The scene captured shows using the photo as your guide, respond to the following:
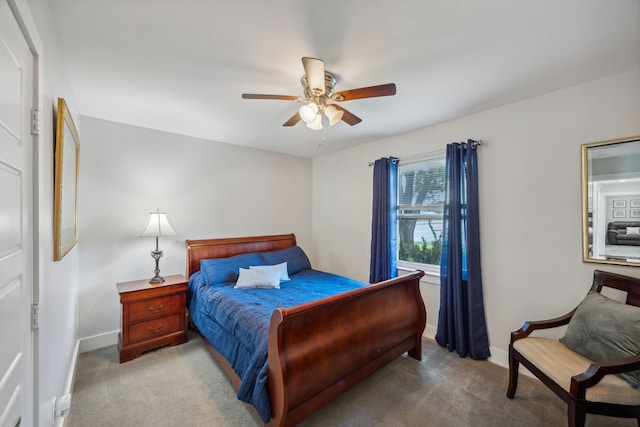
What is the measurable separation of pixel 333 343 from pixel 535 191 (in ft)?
7.14

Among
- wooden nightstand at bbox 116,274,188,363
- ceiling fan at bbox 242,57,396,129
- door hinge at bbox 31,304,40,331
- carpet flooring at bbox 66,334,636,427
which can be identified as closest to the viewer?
door hinge at bbox 31,304,40,331

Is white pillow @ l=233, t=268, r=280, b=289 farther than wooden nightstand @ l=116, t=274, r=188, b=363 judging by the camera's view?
Yes

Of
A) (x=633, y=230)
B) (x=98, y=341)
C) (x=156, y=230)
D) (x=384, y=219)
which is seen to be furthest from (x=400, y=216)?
(x=98, y=341)

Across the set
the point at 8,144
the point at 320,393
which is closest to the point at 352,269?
the point at 320,393

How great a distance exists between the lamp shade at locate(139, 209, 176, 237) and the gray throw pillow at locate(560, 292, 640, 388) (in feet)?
12.0

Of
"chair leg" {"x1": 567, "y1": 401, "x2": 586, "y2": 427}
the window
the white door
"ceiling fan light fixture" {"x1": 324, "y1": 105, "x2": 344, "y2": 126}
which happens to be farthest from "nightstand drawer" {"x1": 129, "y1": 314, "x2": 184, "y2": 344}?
"chair leg" {"x1": 567, "y1": 401, "x2": 586, "y2": 427}

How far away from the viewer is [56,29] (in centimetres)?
148

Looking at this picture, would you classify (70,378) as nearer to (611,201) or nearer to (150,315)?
(150,315)

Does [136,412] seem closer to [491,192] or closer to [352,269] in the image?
[352,269]

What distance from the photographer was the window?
120 inches

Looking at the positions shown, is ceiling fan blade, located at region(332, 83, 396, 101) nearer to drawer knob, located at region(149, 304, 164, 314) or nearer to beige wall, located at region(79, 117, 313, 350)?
beige wall, located at region(79, 117, 313, 350)

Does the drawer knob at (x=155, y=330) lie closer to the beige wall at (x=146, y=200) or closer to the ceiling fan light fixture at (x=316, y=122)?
the beige wall at (x=146, y=200)

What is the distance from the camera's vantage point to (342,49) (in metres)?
1.63

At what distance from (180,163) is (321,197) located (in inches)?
85.7
